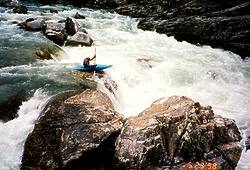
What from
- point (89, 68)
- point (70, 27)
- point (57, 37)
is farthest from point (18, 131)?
point (70, 27)

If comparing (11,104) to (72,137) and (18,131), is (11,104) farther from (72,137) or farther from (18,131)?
(72,137)

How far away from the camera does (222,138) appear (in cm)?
864

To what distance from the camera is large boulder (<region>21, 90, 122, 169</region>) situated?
25.9 ft

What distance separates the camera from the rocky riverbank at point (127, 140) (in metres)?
7.89

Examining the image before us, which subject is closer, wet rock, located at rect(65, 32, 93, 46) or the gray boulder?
wet rock, located at rect(65, 32, 93, 46)

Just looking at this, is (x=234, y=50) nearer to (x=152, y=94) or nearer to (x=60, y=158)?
(x=152, y=94)

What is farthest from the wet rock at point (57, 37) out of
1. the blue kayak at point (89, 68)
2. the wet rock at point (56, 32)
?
the blue kayak at point (89, 68)

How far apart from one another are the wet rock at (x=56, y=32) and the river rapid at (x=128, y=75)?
361 mm

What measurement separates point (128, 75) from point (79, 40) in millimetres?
3641

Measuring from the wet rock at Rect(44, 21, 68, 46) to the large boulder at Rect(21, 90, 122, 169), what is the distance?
6.80 meters

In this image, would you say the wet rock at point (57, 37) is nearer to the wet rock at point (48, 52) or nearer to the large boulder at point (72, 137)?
the wet rock at point (48, 52)

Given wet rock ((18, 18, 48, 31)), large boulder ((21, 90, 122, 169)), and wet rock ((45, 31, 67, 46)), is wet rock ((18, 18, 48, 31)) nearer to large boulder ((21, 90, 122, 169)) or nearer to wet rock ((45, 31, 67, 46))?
wet rock ((45, 31, 67, 46))

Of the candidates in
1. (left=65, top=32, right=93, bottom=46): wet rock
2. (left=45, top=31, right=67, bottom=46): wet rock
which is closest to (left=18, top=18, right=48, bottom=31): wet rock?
(left=45, top=31, right=67, bottom=46): wet rock

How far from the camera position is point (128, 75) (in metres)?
12.8
